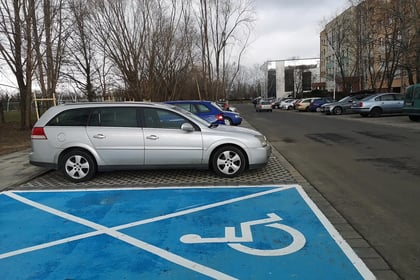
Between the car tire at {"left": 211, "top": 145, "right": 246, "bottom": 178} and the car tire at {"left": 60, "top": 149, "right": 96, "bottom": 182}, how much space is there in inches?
95.3

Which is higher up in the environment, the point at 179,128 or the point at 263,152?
the point at 179,128

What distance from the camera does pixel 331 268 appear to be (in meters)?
3.51

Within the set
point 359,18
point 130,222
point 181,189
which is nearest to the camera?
point 130,222

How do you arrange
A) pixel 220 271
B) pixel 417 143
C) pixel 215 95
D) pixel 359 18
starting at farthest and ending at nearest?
1. pixel 215 95
2. pixel 359 18
3. pixel 417 143
4. pixel 220 271

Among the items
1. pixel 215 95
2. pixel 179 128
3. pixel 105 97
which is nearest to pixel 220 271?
pixel 179 128

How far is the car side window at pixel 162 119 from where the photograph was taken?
23.9ft

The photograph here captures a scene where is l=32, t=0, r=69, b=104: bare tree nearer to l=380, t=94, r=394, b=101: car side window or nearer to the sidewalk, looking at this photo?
the sidewalk

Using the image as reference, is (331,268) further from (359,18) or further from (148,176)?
(359,18)

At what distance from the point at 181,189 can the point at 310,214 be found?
2387mm

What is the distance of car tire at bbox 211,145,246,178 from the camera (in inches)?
288

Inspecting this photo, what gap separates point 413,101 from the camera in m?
19.9

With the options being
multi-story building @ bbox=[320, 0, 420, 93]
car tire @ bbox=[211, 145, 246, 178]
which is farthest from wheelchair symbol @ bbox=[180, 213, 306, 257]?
multi-story building @ bbox=[320, 0, 420, 93]

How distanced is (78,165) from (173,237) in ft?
12.2

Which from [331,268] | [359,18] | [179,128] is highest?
[359,18]
